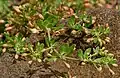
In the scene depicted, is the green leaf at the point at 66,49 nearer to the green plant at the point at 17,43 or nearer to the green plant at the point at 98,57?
the green plant at the point at 98,57

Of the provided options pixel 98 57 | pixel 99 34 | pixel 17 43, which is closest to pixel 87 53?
pixel 98 57

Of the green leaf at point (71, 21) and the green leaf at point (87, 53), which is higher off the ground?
the green leaf at point (71, 21)

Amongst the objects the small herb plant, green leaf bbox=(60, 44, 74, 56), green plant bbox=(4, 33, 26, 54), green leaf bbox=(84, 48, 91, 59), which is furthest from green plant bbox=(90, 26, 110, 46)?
green plant bbox=(4, 33, 26, 54)

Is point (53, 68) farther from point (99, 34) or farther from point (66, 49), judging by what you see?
point (99, 34)

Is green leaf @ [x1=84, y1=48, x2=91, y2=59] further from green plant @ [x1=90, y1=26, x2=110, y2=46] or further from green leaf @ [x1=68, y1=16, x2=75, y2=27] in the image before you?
green leaf @ [x1=68, y1=16, x2=75, y2=27]

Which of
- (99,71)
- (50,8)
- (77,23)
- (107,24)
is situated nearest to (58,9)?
(50,8)

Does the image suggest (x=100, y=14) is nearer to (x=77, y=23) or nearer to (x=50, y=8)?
(x=77, y=23)

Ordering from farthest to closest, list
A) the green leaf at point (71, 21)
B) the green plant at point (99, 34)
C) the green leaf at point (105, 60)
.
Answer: the green leaf at point (71, 21) → the green plant at point (99, 34) → the green leaf at point (105, 60)


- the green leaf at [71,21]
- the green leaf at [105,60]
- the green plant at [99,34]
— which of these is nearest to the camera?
the green leaf at [105,60]

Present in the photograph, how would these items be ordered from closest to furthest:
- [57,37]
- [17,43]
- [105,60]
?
[105,60] < [17,43] < [57,37]

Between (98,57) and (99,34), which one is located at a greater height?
(99,34)

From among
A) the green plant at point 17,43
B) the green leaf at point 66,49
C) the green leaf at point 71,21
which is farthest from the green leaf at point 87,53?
the green plant at point 17,43
